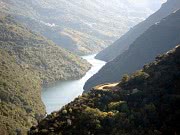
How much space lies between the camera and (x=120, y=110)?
83625 millimetres

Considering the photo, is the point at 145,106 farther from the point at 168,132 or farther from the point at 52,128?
the point at 52,128

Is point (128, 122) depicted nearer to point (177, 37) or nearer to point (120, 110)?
point (120, 110)

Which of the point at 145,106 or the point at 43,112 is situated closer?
the point at 145,106

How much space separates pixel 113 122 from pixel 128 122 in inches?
110

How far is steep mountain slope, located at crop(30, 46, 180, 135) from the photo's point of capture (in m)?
77.2

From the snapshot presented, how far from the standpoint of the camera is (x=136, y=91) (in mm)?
89062

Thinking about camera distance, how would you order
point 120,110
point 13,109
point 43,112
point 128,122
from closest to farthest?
point 128,122 < point 120,110 < point 13,109 < point 43,112

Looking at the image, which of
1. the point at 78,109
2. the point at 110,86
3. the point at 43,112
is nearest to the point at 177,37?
the point at 43,112

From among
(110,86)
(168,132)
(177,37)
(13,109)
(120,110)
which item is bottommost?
(168,132)

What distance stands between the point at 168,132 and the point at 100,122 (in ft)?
43.7

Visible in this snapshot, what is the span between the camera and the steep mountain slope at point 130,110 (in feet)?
253

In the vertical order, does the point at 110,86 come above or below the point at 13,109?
below

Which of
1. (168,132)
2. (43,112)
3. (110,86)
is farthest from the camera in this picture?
(43,112)

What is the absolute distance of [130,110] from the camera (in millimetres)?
83125
